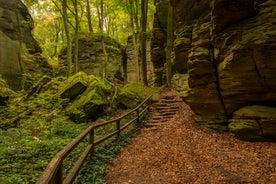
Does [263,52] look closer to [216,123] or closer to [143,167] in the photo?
[216,123]

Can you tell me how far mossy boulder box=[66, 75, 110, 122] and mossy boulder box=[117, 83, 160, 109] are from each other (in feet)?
7.08

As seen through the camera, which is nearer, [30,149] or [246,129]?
[30,149]

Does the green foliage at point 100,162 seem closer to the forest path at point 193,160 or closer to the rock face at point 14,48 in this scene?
the forest path at point 193,160

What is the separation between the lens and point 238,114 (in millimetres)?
8602

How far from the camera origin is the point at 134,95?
49.7ft

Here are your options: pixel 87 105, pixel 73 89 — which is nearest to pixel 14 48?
pixel 73 89

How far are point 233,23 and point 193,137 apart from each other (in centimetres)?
516

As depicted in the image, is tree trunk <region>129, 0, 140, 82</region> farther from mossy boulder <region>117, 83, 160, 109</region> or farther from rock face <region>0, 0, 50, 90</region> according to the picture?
rock face <region>0, 0, 50, 90</region>

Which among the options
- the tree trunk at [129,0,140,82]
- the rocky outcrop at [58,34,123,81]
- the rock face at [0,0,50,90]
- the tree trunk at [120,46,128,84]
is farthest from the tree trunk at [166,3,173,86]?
the rock face at [0,0,50,90]

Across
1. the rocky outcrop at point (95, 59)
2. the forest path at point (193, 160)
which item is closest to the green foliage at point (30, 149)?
the forest path at point (193, 160)

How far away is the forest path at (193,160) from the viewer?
555 centimetres

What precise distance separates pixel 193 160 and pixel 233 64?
4232 mm

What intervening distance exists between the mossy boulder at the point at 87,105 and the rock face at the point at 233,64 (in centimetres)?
522

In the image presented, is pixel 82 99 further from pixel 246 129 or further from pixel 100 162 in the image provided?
pixel 246 129
